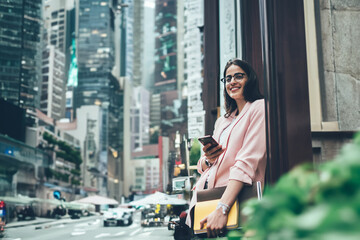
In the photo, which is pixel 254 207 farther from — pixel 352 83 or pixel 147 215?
pixel 147 215

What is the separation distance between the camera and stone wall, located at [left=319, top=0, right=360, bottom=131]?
2.35 m

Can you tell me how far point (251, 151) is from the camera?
1535mm

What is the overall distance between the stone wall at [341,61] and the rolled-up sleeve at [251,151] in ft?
2.79

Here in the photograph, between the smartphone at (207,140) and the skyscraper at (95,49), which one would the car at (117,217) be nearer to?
the smartphone at (207,140)

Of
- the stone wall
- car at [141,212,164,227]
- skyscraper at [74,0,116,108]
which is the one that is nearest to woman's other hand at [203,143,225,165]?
the stone wall

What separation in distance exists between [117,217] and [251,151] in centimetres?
1698

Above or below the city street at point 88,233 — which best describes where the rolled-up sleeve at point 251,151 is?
above

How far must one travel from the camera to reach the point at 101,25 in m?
105

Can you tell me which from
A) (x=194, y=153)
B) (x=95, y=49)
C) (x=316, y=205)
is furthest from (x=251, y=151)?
(x=95, y=49)

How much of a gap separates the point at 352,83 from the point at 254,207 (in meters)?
2.08

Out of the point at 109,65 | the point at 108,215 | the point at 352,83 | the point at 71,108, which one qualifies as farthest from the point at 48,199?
the point at 109,65

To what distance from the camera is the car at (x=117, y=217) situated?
17.7 metres

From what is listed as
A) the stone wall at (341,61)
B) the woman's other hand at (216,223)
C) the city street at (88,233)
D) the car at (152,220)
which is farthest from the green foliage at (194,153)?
the car at (152,220)

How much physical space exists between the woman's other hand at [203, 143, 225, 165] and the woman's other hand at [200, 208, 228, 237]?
10.9 inches
